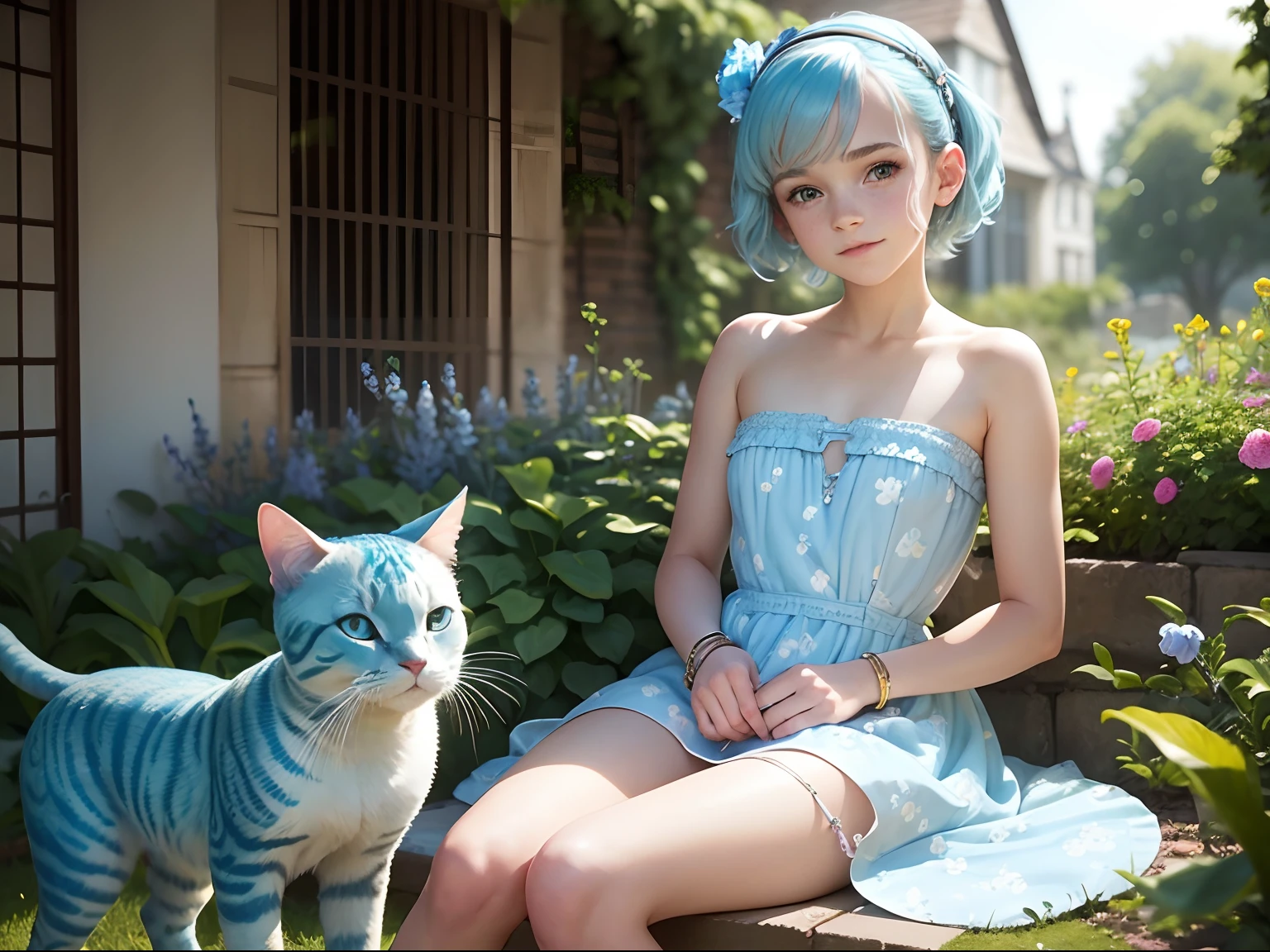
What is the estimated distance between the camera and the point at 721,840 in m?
1.51

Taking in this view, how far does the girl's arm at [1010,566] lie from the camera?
5.88ft

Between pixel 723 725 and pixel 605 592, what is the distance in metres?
0.78

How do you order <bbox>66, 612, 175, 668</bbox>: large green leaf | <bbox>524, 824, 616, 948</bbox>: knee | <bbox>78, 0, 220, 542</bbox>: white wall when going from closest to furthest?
<bbox>524, 824, 616, 948</bbox>: knee, <bbox>66, 612, 175, 668</bbox>: large green leaf, <bbox>78, 0, 220, 542</bbox>: white wall

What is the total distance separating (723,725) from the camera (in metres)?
1.76

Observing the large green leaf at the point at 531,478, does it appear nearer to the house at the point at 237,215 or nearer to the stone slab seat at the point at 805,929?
the house at the point at 237,215

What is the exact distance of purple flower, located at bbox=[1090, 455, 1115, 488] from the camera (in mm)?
2572

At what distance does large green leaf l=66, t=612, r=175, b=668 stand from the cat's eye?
1.18m

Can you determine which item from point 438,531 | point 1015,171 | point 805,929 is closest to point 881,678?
point 805,929

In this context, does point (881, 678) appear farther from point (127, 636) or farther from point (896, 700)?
point (127, 636)

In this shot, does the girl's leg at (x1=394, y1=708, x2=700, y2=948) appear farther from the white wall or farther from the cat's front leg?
the white wall

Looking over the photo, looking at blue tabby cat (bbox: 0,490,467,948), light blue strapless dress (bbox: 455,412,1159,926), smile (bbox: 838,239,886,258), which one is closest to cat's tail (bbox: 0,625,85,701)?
blue tabby cat (bbox: 0,490,467,948)

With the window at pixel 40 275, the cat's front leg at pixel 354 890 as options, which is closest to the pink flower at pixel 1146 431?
the cat's front leg at pixel 354 890

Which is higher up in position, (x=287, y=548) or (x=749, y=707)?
(x=287, y=548)

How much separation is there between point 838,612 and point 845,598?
1.1 inches
